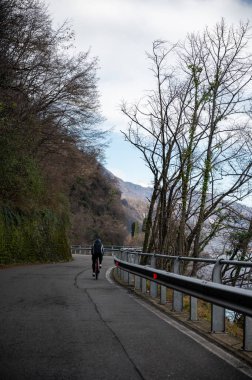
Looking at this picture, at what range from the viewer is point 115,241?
95250mm

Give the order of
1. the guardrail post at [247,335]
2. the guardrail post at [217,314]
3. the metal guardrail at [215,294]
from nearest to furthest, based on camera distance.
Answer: the metal guardrail at [215,294]
the guardrail post at [247,335]
the guardrail post at [217,314]

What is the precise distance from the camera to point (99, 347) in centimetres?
592

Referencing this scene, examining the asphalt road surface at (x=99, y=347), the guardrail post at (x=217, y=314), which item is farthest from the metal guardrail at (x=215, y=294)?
the asphalt road surface at (x=99, y=347)

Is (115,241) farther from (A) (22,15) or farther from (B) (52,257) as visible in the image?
(A) (22,15)

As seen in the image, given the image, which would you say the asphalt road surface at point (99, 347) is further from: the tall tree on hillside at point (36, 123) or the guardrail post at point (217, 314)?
the tall tree on hillside at point (36, 123)

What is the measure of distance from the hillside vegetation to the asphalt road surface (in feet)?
39.0

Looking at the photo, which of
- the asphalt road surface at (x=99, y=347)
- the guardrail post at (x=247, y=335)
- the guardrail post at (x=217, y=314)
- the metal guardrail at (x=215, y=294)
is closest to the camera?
the asphalt road surface at (x=99, y=347)

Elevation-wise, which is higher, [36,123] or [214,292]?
[36,123]

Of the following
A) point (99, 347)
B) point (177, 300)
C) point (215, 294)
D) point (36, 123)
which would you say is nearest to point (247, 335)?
point (215, 294)

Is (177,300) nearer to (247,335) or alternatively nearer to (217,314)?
(217,314)

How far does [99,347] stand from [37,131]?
22.4 meters

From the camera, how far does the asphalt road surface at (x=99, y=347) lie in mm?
4797

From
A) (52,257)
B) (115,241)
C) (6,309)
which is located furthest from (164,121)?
(115,241)

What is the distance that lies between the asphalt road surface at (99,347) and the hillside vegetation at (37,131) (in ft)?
39.0
